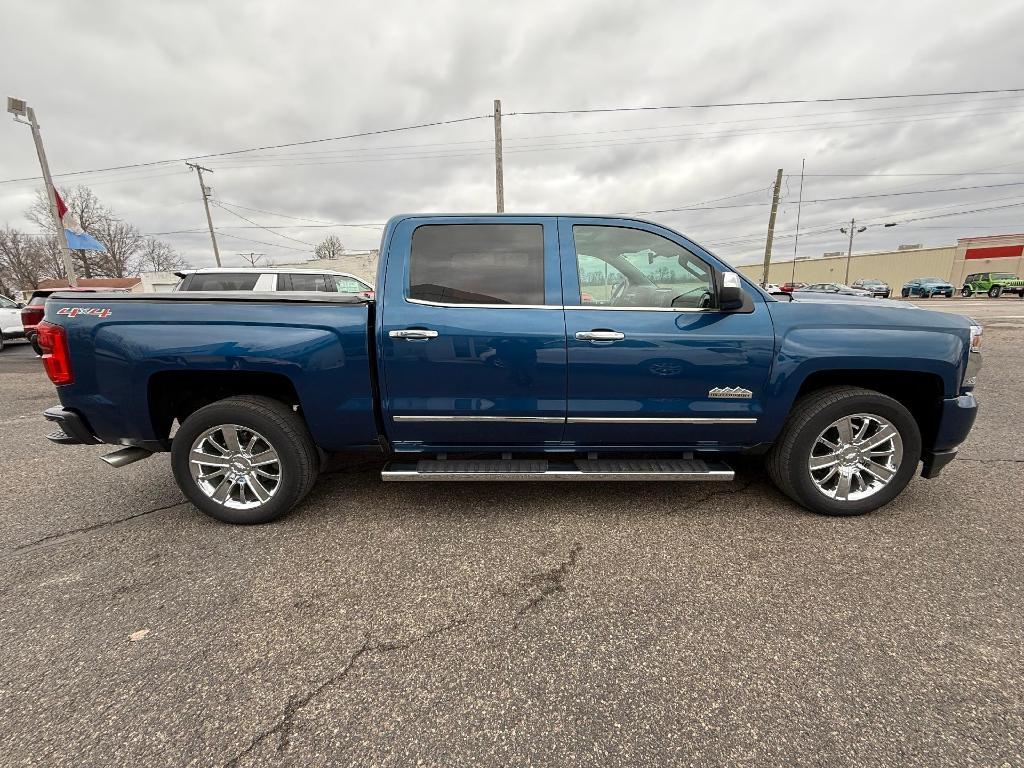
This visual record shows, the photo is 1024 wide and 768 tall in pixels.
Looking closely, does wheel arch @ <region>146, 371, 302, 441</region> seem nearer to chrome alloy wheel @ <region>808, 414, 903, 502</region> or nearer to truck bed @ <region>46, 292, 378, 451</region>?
truck bed @ <region>46, 292, 378, 451</region>

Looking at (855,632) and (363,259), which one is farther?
(363,259)

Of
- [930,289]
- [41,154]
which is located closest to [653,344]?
[41,154]

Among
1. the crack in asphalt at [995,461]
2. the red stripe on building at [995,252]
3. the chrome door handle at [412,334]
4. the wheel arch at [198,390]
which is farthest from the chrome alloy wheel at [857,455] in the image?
the red stripe on building at [995,252]

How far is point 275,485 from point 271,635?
113 centimetres

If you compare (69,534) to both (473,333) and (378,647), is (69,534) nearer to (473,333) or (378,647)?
(378,647)

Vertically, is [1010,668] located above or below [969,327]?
below

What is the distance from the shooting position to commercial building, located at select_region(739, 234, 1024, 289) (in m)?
43.2

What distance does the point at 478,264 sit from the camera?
2830mm

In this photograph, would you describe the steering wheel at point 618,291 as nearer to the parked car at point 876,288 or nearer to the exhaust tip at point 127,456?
the exhaust tip at point 127,456

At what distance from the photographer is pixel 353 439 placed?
2879 mm

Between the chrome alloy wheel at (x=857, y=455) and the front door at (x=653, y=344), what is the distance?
1.63ft

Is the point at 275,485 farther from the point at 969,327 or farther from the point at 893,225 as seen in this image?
the point at 893,225

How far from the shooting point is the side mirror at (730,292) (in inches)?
103

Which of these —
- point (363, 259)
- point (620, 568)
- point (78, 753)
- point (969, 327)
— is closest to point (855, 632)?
point (620, 568)
